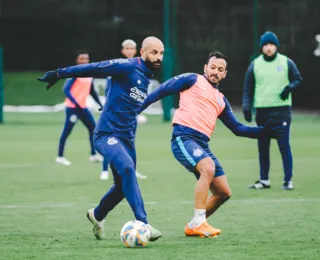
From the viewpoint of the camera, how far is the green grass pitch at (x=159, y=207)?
8.29 m

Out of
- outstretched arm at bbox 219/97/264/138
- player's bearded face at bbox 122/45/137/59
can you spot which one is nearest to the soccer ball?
outstretched arm at bbox 219/97/264/138

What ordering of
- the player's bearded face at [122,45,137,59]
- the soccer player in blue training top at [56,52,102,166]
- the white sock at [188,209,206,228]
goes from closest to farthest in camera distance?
the white sock at [188,209,206,228], the player's bearded face at [122,45,137,59], the soccer player in blue training top at [56,52,102,166]

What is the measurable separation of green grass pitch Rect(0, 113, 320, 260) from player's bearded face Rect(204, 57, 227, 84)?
5.19ft

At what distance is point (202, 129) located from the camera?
31.4 feet

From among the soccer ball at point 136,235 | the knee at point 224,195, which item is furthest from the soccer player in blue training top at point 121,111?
the knee at point 224,195

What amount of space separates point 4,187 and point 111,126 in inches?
209

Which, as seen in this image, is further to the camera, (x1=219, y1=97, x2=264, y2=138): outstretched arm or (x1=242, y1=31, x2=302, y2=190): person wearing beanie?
(x1=242, y1=31, x2=302, y2=190): person wearing beanie

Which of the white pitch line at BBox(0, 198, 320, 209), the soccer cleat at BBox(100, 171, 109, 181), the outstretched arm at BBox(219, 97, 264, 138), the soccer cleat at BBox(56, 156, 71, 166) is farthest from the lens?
the soccer cleat at BBox(56, 156, 71, 166)

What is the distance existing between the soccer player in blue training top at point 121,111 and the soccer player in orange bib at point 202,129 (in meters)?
0.36

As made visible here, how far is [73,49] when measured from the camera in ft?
137

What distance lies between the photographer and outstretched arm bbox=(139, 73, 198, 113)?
362 inches

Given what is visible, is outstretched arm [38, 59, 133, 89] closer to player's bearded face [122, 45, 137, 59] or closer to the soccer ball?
the soccer ball

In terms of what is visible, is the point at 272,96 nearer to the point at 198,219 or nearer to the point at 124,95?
the point at 198,219

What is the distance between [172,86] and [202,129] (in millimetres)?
549
